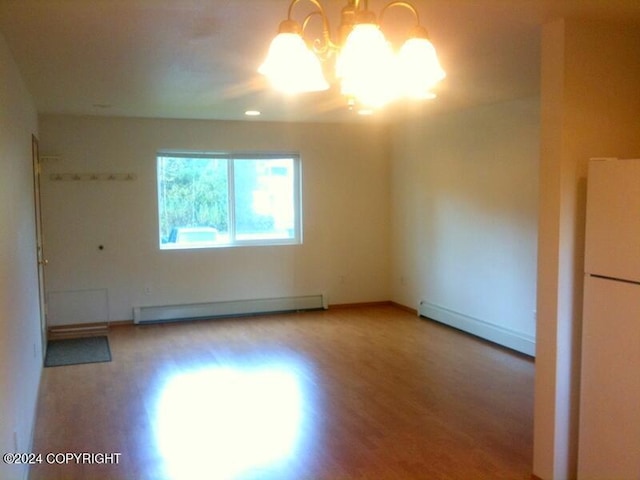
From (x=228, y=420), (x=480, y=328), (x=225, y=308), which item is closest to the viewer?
(x=228, y=420)

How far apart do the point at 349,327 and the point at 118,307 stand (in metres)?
2.64

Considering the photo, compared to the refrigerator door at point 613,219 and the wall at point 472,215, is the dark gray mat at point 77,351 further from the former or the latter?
the refrigerator door at point 613,219

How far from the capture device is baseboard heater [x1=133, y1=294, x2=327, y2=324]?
21.5 feet

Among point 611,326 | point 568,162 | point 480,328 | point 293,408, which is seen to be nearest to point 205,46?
point 568,162

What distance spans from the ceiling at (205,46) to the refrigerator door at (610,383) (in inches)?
53.8

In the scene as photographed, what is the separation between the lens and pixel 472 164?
586 cm

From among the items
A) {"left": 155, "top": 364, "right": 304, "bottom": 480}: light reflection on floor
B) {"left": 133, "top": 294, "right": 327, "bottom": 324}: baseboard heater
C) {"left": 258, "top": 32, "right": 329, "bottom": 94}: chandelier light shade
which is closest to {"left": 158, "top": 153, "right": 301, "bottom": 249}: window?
{"left": 133, "top": 294, "right": 327, "bottom": 324}: baseboard heater

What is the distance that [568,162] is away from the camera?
2766 millimetres

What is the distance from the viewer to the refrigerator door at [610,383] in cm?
255

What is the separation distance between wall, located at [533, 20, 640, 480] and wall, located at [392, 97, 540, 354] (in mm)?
2137

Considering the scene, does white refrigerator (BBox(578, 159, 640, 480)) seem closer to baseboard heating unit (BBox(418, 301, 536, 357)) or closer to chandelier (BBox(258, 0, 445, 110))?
chandelier (BBox(258, 0, 445, 110))

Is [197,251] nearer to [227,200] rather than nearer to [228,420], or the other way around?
[227,200]

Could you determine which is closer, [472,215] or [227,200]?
[472,215]

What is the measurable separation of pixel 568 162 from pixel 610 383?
107 cm
